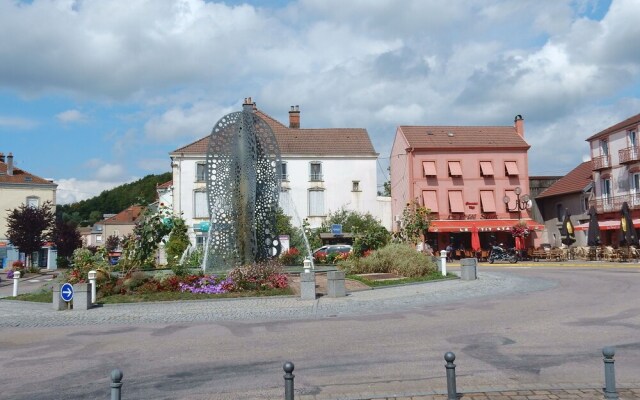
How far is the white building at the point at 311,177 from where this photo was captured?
4712cm

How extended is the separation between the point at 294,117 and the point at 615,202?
90.4ft

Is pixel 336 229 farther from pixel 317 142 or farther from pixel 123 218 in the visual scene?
pixel 123 218

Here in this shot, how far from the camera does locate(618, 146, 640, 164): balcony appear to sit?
41.4m

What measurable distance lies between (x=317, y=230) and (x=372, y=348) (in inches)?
1411

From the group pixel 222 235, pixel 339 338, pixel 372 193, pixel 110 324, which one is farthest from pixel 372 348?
pixel 372 193

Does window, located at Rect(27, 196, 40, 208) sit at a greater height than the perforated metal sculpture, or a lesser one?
greater

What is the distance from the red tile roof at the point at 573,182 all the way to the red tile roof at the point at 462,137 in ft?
16.5

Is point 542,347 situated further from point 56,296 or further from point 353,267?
point 353,267

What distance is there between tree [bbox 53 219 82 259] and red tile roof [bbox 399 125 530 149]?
1168 inches

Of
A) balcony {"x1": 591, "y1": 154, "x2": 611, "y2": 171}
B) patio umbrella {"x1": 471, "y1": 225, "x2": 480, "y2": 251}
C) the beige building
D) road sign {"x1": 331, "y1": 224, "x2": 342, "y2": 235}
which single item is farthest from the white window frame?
the beige building

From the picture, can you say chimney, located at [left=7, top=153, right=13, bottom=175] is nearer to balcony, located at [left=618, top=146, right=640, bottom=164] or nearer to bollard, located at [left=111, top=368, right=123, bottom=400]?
balcony, located at [left=618, top=146, right=640, bottom=164]

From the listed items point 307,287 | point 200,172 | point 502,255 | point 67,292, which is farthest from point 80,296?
point 200,172

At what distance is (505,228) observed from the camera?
4503 centimetres

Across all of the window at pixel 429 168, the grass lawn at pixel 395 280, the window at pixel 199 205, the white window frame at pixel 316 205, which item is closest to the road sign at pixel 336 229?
the white window frame at pixel 316 205
